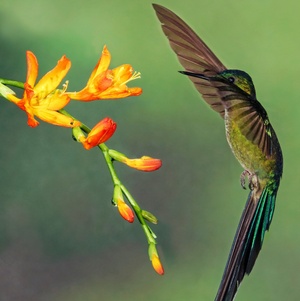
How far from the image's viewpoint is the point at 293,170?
1432mm

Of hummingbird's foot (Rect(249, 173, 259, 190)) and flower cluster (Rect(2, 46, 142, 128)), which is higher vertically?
flower cluster (Rect(2, 46, 142, 128))

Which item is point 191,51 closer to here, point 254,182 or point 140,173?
point 254,182

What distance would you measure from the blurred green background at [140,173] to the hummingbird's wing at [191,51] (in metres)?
0.45

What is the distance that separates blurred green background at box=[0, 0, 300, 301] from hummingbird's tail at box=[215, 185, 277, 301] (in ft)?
1.47

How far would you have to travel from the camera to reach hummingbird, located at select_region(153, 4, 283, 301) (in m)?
0.88

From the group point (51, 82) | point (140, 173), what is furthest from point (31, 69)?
point (140, 173)

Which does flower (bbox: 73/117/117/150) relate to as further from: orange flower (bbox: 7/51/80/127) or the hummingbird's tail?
the hummingbird's tail

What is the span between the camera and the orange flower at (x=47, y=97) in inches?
22.8

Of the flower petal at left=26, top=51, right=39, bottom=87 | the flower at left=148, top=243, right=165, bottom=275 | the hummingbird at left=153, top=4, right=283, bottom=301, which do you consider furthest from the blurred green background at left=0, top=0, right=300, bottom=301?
the flower petal at left=26, top=51, right=39, bottom=87

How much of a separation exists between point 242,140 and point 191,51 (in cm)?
13

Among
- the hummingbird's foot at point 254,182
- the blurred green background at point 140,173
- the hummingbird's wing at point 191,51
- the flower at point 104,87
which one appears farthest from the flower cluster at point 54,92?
the blurred green background at point 140,173

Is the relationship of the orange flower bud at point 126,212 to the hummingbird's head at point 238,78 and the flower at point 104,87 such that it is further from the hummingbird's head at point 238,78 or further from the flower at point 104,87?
the hummingbird's head at point 238,78

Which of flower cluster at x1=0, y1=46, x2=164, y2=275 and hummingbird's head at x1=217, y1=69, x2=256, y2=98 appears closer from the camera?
flower cluster at x1=0, y1=46, x2=164, y2=275

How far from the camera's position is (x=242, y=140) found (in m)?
0.94
